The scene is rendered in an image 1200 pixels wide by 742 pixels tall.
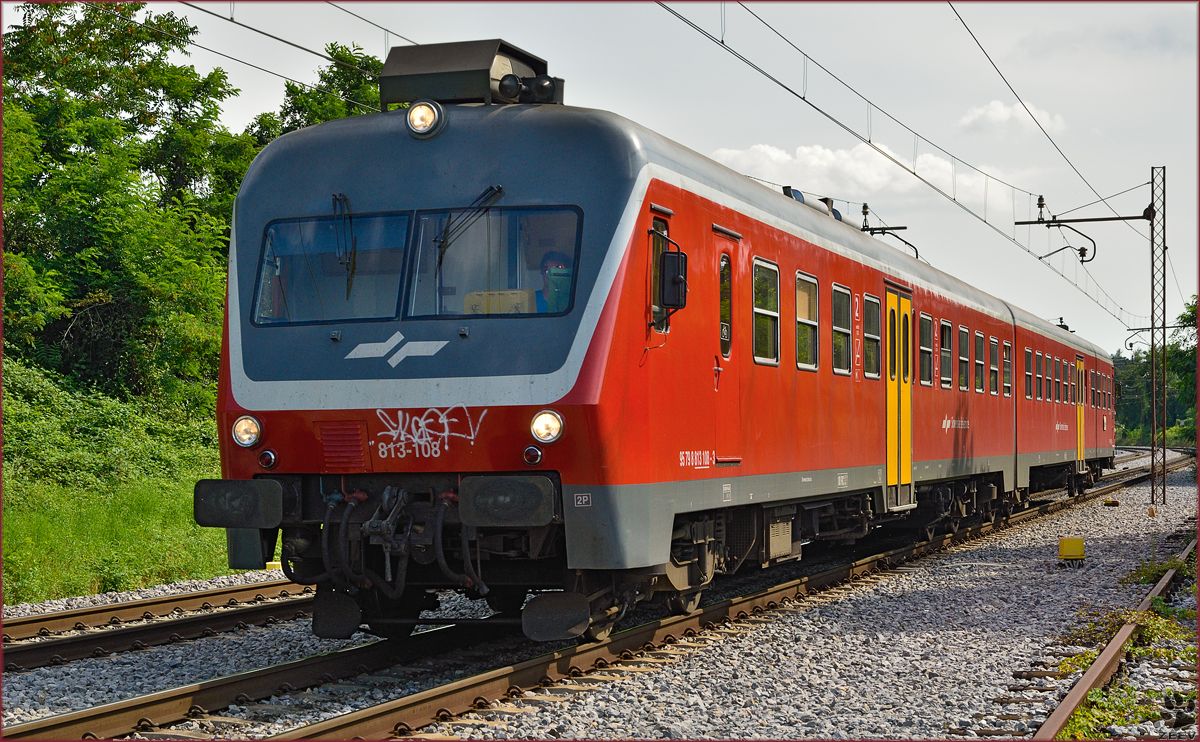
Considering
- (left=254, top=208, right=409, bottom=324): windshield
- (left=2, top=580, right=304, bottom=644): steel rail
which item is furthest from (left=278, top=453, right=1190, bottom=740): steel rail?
(left=2, top=580, right=304, bottom=644): steel rail

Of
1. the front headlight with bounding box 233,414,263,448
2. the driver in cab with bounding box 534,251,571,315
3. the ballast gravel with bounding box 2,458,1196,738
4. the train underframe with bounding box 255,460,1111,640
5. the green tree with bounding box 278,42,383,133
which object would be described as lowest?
the ballast gravel with bounding box 2,458,1196,738

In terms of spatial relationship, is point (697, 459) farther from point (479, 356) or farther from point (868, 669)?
point (479, 356)

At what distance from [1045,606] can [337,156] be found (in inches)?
300

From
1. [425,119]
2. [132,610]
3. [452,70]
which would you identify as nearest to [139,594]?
[132,610]

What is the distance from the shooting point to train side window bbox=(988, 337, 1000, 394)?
61.4ft

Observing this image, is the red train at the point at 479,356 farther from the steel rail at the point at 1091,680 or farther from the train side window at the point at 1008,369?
the train side window at the point at 1008,369

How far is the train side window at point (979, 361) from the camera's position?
1786 centimetres

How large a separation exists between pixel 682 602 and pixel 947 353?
7.91m

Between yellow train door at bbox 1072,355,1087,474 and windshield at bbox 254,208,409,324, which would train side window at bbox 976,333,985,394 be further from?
windshield at bbox 254,208,409,324

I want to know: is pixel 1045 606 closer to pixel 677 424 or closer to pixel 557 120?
pixel 677 424

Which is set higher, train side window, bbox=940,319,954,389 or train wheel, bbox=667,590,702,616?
train side window, bbox=940,319,954,389

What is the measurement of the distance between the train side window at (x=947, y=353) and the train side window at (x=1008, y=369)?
3.71 meters

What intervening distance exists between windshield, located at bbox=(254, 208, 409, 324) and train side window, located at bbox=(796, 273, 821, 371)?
421cm

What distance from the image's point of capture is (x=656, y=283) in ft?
26.3
